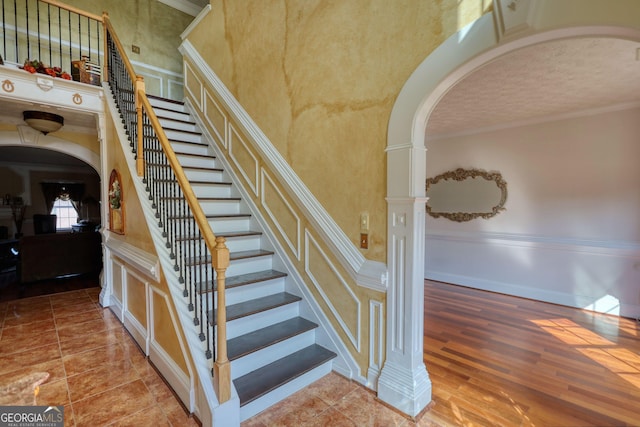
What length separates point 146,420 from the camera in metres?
1.90

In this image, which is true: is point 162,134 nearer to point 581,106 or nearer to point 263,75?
point 263,75

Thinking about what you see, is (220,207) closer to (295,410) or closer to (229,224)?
(229,224)

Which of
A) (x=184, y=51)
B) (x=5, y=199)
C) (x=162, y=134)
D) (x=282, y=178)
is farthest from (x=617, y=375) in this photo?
(x=5, y=199)

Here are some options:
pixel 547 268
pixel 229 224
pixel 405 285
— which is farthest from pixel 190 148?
pixel 547 268

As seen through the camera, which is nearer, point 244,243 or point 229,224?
point 244,243

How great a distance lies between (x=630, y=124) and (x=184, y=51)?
5985 millimetres

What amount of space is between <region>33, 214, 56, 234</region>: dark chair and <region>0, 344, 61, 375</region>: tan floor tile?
6.97 m

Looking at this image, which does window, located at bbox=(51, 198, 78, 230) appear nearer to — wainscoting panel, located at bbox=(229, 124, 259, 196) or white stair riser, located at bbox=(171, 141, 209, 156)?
white stair riser, located at bbox=(171, 141, 209, 156)

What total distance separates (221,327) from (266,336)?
2.29 feet

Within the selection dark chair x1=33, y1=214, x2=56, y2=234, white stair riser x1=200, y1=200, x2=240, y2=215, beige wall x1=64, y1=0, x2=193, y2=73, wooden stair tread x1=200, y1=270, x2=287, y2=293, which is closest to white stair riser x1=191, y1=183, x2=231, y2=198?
white stair riser x1=200, y1=200, x2=240, y2=215

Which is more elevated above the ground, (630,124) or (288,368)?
(630,124)

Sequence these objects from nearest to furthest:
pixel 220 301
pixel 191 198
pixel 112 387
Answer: pixel 220 301, pixel 191 198, pixel 112 387

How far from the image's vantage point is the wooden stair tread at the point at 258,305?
7.46ft

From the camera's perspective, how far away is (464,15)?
1.65 metres
